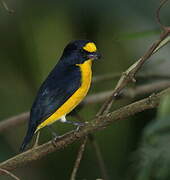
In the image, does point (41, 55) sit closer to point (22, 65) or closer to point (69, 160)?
point (22, 65)

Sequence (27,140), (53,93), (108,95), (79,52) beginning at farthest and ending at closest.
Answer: (108,95), (79,52), (53,93), (27,140)

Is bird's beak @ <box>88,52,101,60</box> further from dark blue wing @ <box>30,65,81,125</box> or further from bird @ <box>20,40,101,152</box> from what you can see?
dark blue wing @ <box>30,65,81,125</box>

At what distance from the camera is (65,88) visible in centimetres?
439

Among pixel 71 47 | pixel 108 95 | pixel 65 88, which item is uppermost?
pixel 71 47

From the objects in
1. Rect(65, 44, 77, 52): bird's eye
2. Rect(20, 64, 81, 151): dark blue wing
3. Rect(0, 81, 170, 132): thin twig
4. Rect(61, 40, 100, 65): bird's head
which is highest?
Rect(65, 44, 77, 52): bird's eye

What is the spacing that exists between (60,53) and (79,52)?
4.48 ft

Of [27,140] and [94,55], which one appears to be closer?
[27,140]

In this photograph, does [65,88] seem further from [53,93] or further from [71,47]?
[71,47]

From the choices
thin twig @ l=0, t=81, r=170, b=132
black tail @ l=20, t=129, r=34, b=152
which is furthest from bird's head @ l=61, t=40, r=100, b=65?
black tail @ l=20, t=129, r=34, b=152

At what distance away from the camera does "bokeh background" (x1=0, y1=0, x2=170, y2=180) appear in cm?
529

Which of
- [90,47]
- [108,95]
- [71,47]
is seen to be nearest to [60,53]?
[108,95]

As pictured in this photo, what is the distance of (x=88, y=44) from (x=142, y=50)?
91 cm

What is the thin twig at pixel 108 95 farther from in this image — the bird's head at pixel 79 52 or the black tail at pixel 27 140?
the black tail at pixel 27 140

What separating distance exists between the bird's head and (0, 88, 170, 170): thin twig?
37.8 inches
